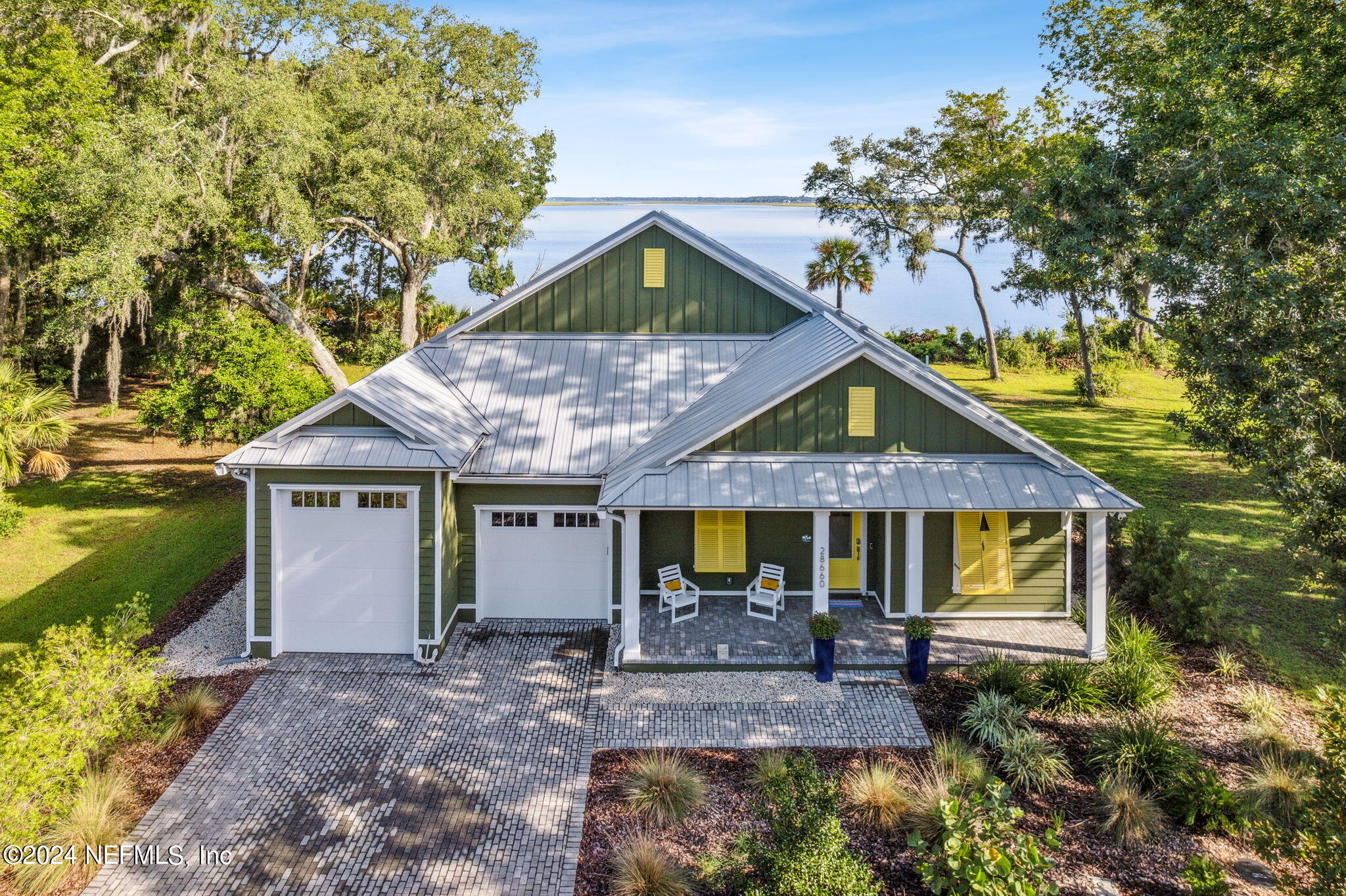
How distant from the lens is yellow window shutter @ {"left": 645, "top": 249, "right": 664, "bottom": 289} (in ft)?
55.6

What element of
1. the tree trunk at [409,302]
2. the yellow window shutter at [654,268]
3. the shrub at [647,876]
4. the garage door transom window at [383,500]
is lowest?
the shrub at [647,876]

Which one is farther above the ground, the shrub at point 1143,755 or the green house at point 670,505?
the green house at point 670,505

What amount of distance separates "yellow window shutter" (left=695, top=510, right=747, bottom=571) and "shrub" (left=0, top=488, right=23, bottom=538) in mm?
14907

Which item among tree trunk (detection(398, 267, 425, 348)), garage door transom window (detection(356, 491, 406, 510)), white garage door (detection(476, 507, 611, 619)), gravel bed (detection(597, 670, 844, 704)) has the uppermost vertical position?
tree trunk (detection(398, 267, 425, 348))

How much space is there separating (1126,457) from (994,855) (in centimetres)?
1764

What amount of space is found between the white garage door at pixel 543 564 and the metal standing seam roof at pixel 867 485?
1.78 meters

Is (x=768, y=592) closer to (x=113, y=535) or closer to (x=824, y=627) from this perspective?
(x=824, y=627)

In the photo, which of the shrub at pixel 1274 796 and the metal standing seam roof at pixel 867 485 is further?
the metal standing seam roof at pixel 867 485

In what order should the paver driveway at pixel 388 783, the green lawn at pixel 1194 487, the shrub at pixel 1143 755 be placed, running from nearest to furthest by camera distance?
the paver driveway at pixel 388 783
the shrub at pixel 1143 755
the green lawn at pixel 1194 487

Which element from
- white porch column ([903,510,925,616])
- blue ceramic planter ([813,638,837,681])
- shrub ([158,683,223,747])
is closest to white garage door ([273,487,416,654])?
shrub ([158,683,223,747])

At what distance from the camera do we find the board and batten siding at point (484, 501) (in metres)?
14.1

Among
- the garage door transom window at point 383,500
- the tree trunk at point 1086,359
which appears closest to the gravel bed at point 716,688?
the garage door transom window at point 383,500

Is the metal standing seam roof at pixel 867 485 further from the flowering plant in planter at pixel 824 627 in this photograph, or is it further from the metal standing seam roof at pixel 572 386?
the metal standing seam roof at pixel 572 386

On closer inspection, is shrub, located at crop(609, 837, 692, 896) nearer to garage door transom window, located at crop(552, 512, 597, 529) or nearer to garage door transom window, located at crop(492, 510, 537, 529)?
garage door transom window, located at crop(552, 512, 597, 529)
